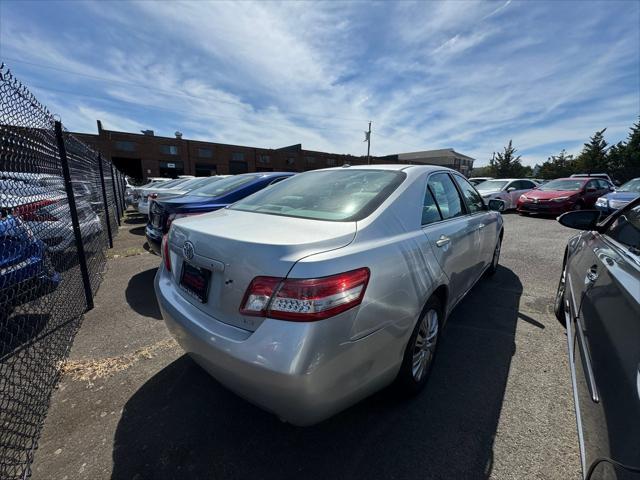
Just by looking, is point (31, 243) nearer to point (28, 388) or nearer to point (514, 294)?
point (28, 388)

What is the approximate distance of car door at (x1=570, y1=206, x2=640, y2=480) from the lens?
1024mm

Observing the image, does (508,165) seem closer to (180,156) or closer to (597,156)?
(597,156)

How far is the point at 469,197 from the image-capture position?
3.50 metres

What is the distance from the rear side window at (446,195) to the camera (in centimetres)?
265

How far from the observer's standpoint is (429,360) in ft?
7.75

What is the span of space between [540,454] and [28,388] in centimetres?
346

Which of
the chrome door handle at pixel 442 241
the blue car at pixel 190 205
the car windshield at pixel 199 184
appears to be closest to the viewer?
the chrome door handle at pixel 442 241

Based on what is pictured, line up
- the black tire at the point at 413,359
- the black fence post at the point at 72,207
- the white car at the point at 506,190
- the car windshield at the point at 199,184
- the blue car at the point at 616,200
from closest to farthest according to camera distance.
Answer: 1. the black tire at the point at 413,359
2. the black fence post at the point at 72,207
3. the car windshield at the point at 199,184
4. the blue car at the point at 616,200
5. the white car at the point at 506,190

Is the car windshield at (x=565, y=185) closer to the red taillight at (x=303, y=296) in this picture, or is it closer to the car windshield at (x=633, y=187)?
the car windshield at (x=633, y=187)

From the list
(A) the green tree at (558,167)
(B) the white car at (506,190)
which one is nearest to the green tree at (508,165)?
(A) the green tree at (558,167)

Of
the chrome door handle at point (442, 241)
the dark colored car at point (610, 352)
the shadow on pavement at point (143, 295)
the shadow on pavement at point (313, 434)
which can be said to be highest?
the chrome door handle at point (442, 241)

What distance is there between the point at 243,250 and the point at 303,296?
409 mm

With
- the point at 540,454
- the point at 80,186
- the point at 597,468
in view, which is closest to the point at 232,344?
the point at 597,468

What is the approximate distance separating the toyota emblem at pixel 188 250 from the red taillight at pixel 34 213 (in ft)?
5.22
